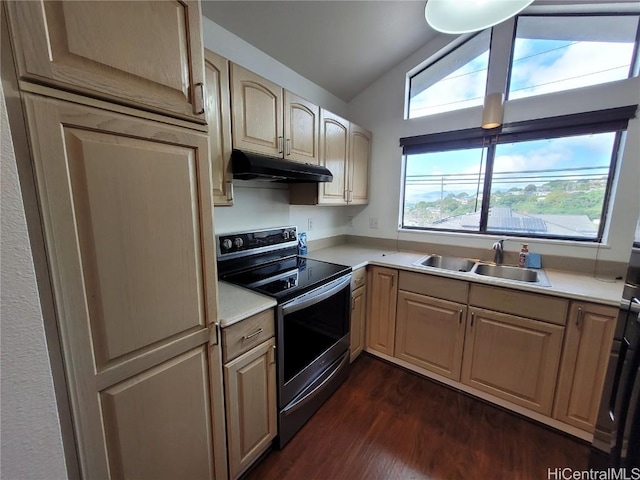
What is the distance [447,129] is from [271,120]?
1.61m

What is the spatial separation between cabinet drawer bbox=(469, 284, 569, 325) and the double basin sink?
0.10 meters

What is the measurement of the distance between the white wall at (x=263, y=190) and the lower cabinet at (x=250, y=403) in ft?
2.89

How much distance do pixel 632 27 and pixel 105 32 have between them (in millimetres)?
2920

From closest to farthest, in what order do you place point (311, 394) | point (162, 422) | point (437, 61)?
point (162, 422) < point (311, 394) < point (437, 61)

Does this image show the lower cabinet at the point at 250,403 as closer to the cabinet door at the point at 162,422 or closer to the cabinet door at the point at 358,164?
the cabinet door at the point at 162,422

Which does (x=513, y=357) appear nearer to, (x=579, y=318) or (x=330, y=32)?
(x=579, y=318)

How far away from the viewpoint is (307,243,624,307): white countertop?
1.46m

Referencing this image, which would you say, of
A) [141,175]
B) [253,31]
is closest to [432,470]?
[141,175]

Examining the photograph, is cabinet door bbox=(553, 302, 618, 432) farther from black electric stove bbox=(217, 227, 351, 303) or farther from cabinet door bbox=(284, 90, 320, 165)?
cabinet door bbox=(284, 90, 320, 165)

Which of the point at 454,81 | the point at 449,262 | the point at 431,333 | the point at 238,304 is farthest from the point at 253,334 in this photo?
the point at 454,81

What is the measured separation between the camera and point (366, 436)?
1568 mm

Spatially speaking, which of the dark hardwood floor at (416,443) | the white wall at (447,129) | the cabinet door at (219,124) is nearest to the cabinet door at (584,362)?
the dark hardwood floor at (416,443)

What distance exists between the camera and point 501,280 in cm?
168

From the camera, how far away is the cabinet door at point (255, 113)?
141cm
